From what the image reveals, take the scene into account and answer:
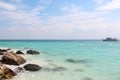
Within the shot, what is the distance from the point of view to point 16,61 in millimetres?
19438

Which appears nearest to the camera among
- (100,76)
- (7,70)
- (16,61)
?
(7,70)

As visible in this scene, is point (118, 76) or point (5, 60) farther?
point (5, 60)

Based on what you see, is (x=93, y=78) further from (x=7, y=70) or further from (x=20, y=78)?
(x=7, y=70)

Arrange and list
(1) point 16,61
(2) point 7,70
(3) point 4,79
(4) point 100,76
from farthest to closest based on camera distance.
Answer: (1) point 16,61 → (4) point 100,76 → (2) point 7,70 → (3) point 4,79

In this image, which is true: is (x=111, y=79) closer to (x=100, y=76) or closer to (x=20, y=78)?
(x=100, y=76)

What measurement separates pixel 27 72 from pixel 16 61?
3.32m

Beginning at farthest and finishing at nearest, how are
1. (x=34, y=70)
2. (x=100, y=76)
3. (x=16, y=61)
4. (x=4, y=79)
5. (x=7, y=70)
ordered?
(x=16, y=61)
(x=34, y=70)
(x=100, y=76)
(x=7, y=70)
(x=4, y=79)

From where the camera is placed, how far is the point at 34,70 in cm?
1731

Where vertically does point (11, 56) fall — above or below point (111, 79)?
above

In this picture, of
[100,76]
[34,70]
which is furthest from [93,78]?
[34,70]

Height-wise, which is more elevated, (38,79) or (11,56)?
(11,56)

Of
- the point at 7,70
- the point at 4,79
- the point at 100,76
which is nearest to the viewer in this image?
the point at 4,79

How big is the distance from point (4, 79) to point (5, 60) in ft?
20.2

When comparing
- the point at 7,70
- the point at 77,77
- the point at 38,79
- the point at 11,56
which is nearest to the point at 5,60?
the point at 11,56
